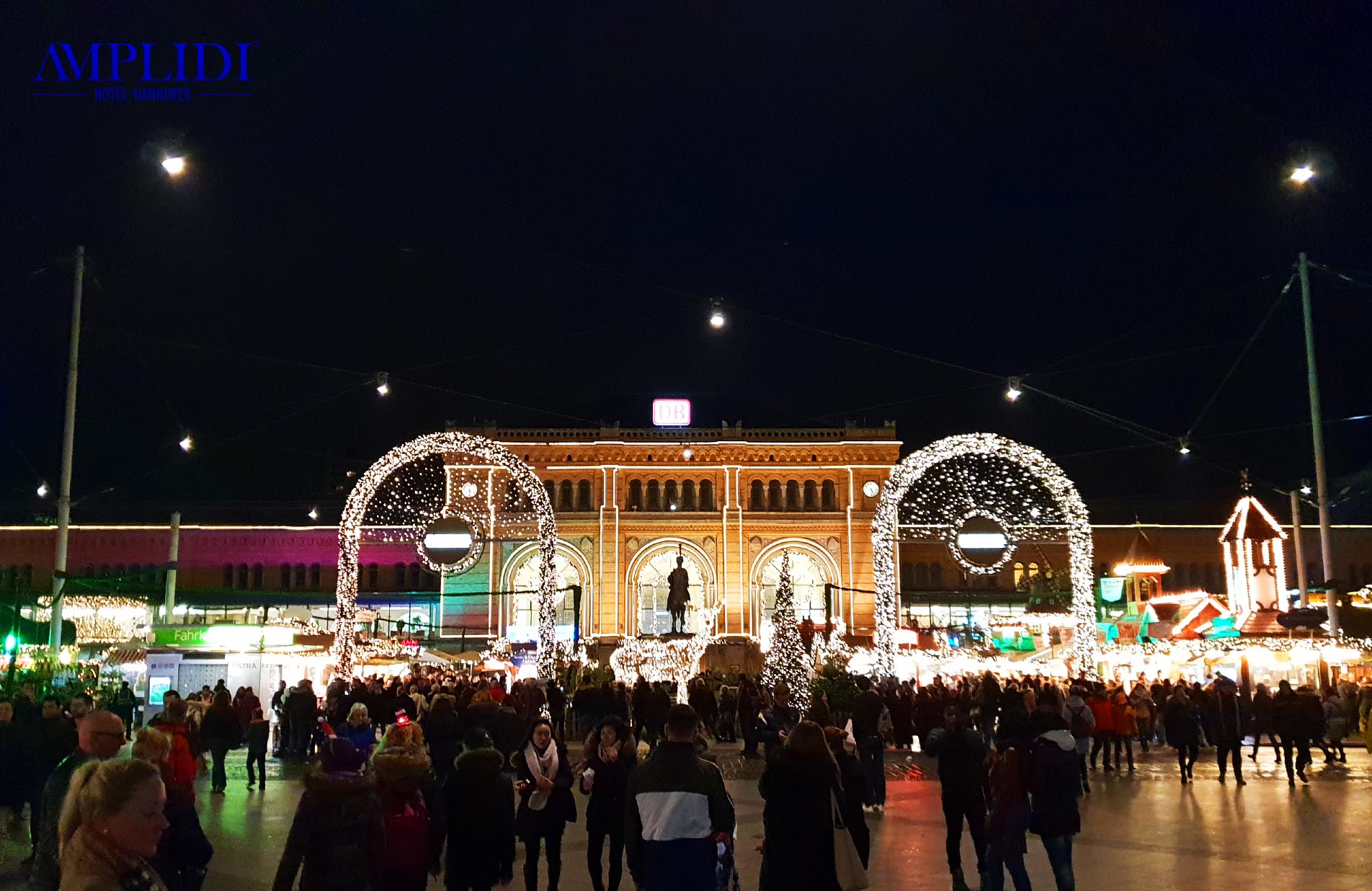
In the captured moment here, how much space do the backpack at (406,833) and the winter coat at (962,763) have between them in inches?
183

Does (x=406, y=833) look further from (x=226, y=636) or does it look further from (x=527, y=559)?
(x=527, y=559)

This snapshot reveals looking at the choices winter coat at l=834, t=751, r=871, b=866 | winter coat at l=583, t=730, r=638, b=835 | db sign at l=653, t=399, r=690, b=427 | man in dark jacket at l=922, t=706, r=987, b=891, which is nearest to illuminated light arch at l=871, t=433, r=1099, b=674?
man in dark jacket at l=922, t=706, r=987, b=891

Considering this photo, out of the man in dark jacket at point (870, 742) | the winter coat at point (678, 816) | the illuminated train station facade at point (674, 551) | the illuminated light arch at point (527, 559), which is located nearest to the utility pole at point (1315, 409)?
the man in dark jacket at point (870, 742)

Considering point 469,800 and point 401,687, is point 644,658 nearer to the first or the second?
point 401,687

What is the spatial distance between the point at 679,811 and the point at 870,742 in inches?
323

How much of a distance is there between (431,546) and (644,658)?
44.4ft

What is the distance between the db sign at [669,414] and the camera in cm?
5694

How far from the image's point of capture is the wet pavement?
9117 millimetres

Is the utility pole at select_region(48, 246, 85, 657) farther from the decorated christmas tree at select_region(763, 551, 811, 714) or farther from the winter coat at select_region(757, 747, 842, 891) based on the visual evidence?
the winter coat at select_region(757, 747, 842, 891)

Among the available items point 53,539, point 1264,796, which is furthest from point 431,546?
point 53,539

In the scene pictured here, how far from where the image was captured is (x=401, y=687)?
888 inches

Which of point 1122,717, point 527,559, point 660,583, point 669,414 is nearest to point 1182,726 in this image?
point 1122,717

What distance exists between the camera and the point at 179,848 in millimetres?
6141

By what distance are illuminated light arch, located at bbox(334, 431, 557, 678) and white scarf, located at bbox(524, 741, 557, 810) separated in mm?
13332
